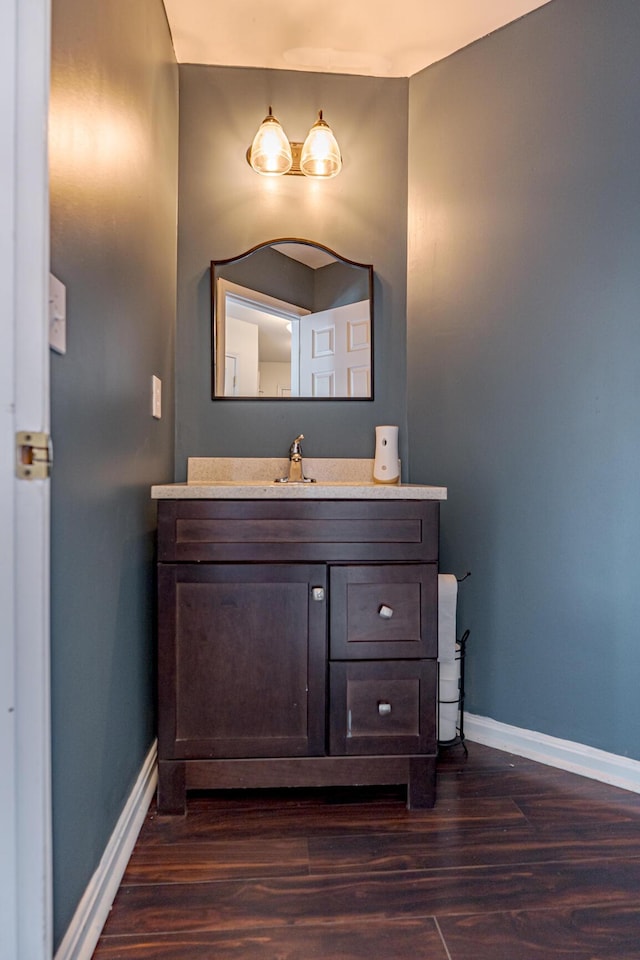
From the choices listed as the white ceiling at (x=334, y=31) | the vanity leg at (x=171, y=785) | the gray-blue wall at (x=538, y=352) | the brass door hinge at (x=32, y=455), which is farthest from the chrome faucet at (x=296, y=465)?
the white ceiling at (x=334, y=31)

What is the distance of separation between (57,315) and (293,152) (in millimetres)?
1419

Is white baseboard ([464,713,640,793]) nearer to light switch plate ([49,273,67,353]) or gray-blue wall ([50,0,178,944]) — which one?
gray-blue wall ([50,0,178,944])

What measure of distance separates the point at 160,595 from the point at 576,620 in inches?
49.5

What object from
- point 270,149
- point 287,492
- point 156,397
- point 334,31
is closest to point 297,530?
point 287,492

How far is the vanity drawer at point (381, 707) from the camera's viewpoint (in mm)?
1313

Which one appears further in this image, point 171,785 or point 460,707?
point 460,707

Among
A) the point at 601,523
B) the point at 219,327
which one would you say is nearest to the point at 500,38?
the point at 219,327

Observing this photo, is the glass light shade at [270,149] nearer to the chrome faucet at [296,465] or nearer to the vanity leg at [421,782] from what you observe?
the chrome faucet at [296,465]

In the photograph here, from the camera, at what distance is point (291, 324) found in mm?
1854

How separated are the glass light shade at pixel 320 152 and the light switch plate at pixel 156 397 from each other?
975mm

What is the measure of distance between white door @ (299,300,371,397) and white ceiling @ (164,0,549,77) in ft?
2.83

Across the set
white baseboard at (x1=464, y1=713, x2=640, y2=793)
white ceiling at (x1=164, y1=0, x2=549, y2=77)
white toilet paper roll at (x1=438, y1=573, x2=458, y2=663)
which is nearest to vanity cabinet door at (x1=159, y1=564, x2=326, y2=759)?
white toilet paper roll at (x1=438, y1=573, x2=458, y2=663)

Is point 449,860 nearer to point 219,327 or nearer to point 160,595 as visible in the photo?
point 160,595

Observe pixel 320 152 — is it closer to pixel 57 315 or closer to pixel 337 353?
pixel 337 353
